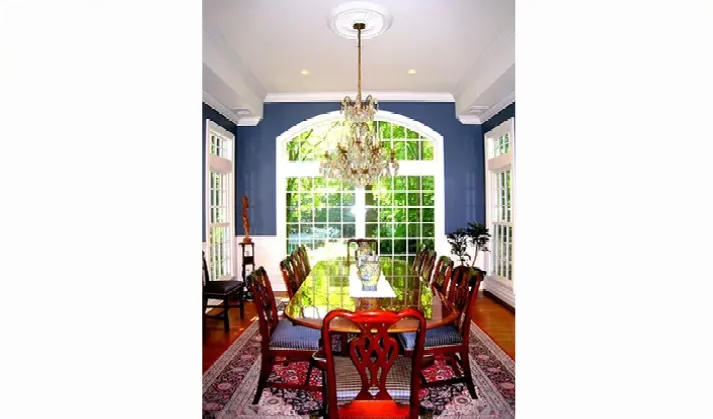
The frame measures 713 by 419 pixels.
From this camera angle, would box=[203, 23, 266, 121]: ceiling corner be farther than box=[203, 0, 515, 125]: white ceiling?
Yes

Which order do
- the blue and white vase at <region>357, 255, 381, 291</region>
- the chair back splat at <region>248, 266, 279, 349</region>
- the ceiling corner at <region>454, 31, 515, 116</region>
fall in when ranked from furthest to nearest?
the ceiling corner at <region>454, 31, 515, 116</region> < the blue and white vase at <region>357, 255, 381, 291</region> < the chair back splat at <region>248, 266, 279, 349</region>

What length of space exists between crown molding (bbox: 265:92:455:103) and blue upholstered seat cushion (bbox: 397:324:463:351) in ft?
15.1

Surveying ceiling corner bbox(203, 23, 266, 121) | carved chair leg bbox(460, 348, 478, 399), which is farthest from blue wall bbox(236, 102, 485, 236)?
carved chair leg bbox(460, 348, 478, 399)

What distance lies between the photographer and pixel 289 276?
337cm

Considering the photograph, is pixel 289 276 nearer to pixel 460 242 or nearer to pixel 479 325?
pixel 479 325

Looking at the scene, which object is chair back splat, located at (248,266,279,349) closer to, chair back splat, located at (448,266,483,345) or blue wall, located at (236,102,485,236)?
chair back splat, located at (448,266,483,345)

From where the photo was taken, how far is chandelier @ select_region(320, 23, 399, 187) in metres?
3.91

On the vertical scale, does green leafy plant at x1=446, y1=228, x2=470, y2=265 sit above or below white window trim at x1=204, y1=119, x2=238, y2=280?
below

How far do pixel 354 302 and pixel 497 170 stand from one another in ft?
14.3

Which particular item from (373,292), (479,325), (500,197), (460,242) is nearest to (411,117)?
(500,197)

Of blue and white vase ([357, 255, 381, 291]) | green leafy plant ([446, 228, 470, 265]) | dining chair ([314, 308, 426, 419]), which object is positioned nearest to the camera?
dining chair ([314, 308, 426, 419])
